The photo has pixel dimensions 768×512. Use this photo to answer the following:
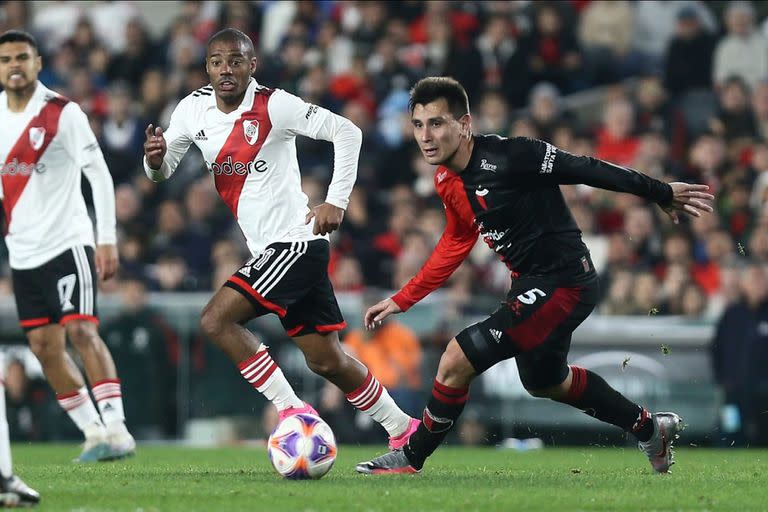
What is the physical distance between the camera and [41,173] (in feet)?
31.3

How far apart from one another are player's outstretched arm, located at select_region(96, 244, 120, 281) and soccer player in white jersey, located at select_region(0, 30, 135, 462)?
88 centimetres

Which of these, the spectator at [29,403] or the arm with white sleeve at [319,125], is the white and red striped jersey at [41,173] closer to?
the arm with white sleeve at [319,125]

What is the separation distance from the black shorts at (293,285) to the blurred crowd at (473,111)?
4.90 metres

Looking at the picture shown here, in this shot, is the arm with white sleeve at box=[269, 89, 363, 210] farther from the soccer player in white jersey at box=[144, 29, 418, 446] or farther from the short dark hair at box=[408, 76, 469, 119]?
the short dark hair at box=[408, 76, 469, 119]

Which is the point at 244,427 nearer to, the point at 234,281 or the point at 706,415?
the point at 706,415

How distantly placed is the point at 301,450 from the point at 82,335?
2.23m

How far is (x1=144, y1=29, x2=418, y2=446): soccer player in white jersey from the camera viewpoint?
8.40m

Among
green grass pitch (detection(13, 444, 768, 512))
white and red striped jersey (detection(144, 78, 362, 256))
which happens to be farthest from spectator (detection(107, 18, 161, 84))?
white and red striped jersey (detection(144, 78, 362, 256))

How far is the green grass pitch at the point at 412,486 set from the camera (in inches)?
264

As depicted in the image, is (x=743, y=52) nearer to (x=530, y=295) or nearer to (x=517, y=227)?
(x=517, y=227)

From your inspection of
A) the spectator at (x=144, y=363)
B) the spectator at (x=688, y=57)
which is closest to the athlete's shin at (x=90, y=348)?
the spectator at (x=144, y=363)

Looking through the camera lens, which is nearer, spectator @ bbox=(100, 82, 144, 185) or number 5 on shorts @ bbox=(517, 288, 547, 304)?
number 5 on shorts @ bbox=(517, 288, 547, 304)

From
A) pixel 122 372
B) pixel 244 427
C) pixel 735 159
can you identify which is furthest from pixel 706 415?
pixel 122 372

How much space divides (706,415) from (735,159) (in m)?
3.44
